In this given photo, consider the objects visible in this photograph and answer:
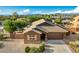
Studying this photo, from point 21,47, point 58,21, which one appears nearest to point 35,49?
point 21,47

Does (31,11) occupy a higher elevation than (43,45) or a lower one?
higher

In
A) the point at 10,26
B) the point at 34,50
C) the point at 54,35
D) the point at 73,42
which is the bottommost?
the point at 34,50

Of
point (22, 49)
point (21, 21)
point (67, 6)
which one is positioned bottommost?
point (22, 49)

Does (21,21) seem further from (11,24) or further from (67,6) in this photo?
(67,6)

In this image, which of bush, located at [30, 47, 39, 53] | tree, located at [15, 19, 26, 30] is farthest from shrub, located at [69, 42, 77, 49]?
tree, located at [15, 19, 26, 30]

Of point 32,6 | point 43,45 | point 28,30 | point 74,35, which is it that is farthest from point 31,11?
point 74,35

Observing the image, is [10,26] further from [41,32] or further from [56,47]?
[56,47]
